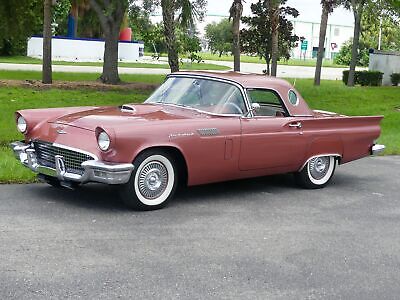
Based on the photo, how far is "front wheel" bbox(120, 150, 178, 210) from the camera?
602 cm

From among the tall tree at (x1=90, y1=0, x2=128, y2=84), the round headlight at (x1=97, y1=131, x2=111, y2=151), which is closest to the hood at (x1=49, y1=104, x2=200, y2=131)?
the round headlight at (x1=97, y1=131, x2=111, y2=151)

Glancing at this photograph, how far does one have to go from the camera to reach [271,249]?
5168 mm

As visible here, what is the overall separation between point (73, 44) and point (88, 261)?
131 ft

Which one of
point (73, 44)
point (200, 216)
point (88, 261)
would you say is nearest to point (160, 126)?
point (200, 216)

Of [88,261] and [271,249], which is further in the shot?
[271,249]

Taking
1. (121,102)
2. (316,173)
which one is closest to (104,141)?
(316,173)

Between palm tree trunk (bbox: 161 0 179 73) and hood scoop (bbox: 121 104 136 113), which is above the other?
palm tree trunk (bbox: 161 0 179 73)

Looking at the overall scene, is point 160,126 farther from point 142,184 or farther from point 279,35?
point 279,35

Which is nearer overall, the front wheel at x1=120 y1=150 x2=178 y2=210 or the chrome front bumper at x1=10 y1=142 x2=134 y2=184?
the chrome front bumper at x1=10 y1=142 x2=134 y2=184

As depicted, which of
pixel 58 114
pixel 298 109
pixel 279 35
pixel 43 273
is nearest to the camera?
pixel 43 273

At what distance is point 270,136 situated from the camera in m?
7.01

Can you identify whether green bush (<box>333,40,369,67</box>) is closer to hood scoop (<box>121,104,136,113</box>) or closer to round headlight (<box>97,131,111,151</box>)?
hood scoop (<box>121,104,136,113</box>)

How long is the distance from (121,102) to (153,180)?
1024cm

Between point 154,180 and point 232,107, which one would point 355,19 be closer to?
point 232,107
